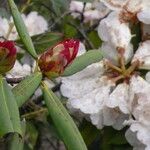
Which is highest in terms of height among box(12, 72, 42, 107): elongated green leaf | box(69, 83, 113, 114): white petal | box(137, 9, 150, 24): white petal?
box(12, 72, 42, 107): elongated green leaf

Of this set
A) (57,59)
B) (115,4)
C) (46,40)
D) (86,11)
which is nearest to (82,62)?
(57,59)

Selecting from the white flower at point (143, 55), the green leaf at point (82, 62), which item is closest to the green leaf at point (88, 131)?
the white flower at point (143, 55)

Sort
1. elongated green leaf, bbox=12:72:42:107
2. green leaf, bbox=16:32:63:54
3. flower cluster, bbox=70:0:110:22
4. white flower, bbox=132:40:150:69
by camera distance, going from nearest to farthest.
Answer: elongated green leaf, bbox=12:72:42:107 < white flower, bbox=132:40:150:69 < green leaf, bbox=16:32:63:54 < flower cluster, bbox=70:0:110:22

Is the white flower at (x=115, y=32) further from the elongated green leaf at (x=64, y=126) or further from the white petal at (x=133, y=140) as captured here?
the elongated green leaf at (x=64, y=126)

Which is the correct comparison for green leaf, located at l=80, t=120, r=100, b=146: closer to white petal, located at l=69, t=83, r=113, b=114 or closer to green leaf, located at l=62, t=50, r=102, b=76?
white petal, located at l=69, t=83, r=113, b=114

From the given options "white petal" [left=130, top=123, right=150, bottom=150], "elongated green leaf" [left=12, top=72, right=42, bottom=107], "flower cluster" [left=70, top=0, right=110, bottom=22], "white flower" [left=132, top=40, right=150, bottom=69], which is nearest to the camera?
"elongated green leaf" [left=12, top=72, right=42, bottom=107]

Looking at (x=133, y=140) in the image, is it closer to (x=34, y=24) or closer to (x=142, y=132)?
(x=142, y=132)

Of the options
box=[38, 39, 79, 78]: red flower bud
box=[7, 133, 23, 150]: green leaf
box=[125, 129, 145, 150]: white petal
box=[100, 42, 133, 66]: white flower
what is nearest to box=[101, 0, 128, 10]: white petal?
box=[100, 42, 133, 66]: white flower
